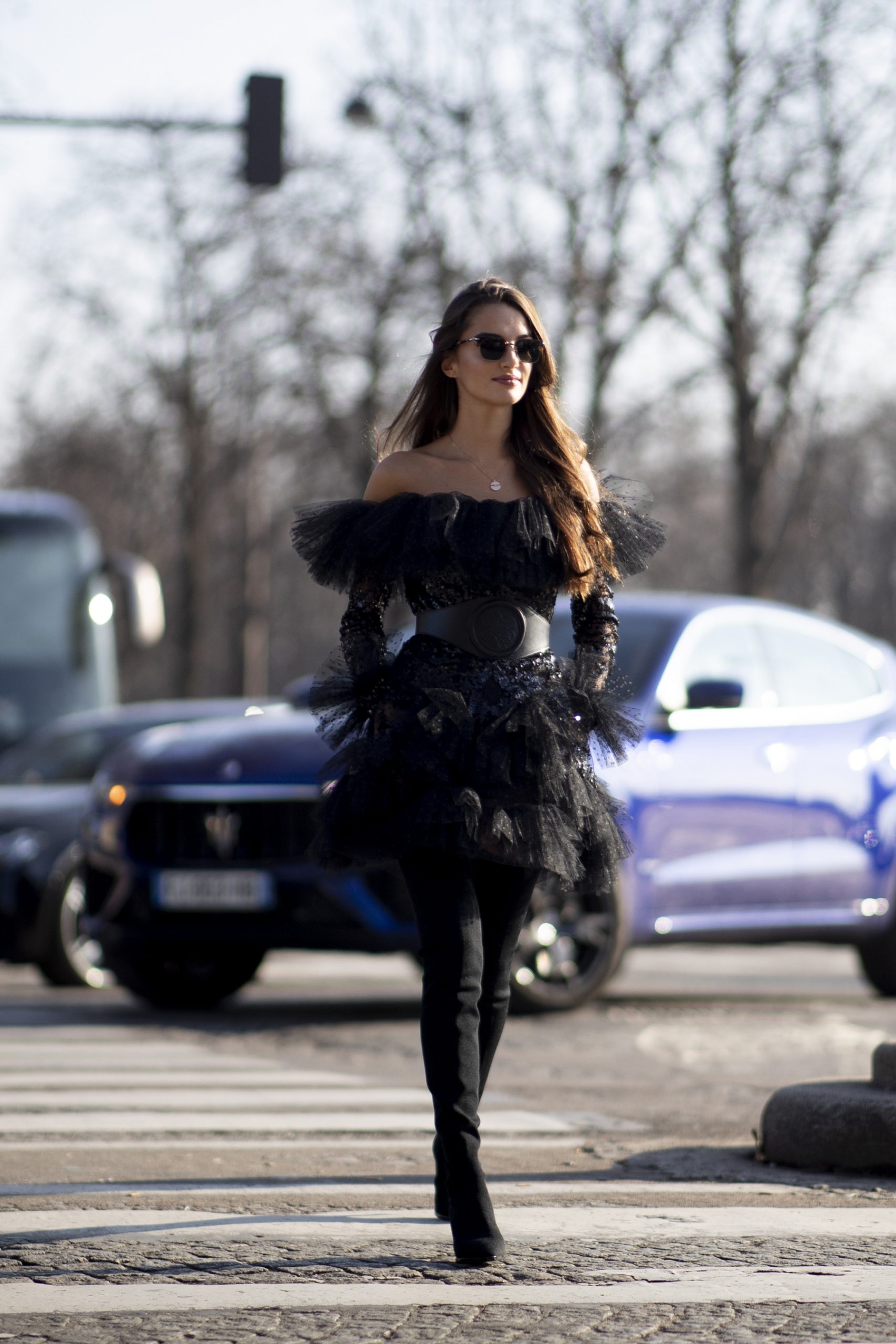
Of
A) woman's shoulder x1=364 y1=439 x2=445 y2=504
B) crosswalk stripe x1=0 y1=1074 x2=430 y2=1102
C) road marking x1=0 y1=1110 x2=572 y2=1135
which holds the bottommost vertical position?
crosswalk stripe x1=0 y1=1074 x2=430 y2=1102

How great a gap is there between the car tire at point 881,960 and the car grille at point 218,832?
2.99 meters

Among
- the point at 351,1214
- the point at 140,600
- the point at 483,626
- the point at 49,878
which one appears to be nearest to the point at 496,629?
the point at 483,626

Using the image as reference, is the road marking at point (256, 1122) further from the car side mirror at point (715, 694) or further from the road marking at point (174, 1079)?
the car side mirror at point (715, 694)

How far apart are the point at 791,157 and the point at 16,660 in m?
8.82

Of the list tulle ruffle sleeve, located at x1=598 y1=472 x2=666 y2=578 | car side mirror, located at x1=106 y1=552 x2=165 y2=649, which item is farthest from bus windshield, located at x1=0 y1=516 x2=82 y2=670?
tulle ruffle sleeve, located at x1=598 y1=472 x2=666 y2=578

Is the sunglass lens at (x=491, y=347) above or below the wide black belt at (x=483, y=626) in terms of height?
above

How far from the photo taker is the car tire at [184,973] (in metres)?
9.56

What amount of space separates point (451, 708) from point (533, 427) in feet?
2.21

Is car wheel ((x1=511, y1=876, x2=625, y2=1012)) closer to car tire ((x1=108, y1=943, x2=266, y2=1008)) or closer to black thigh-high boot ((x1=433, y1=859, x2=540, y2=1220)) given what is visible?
car tire ((x1=108, y1=943, x2=266, y2=1008))

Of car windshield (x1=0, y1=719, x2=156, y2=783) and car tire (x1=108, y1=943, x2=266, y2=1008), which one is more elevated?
car windshield (x1=0, y1=719, x2=156, y2=783)

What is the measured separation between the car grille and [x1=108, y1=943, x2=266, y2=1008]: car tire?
478 mm

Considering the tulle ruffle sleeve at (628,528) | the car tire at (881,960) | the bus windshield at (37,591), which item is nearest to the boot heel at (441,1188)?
the tulle ruffle sleeve at (628,528)

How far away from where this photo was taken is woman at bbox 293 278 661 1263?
440 cm

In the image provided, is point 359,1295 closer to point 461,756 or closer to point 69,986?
point 461,756
